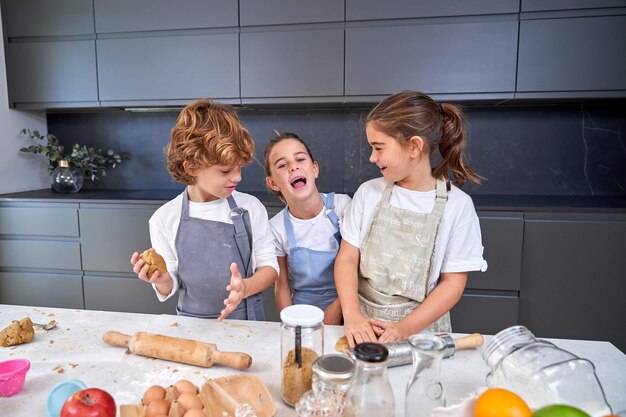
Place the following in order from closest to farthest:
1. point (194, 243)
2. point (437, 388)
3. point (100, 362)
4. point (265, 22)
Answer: point (437, 388)
point (100, 362)
point (194, 243)
point (265, 22)

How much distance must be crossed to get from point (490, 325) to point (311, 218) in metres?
1.22

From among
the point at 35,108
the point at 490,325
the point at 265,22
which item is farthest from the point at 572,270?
the point at 35,108

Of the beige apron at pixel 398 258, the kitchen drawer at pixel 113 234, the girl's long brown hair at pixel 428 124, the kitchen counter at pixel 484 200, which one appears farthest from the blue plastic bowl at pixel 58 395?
the kitchen drawer at pixel 113 234

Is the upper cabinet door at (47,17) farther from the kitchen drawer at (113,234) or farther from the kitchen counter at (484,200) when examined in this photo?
the kitchen drawer at (113,234)

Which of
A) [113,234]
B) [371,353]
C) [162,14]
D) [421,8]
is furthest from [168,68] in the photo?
[371,353]

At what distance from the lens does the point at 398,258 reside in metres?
1.13

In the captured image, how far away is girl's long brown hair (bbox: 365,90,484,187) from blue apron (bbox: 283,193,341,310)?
0.38 m

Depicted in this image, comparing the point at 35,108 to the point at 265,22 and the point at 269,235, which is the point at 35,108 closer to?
the point at 265,22

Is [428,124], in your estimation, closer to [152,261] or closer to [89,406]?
[152,261]

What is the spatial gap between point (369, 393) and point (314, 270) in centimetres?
84

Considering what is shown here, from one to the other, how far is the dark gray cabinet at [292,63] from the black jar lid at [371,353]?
1839mm

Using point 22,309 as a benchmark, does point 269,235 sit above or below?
above

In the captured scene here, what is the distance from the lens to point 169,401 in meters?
0.58

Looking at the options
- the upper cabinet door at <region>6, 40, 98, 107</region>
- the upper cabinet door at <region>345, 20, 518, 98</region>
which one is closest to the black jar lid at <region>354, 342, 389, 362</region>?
the upper cabinet door at <region>345, 20, 518, 98</region>
